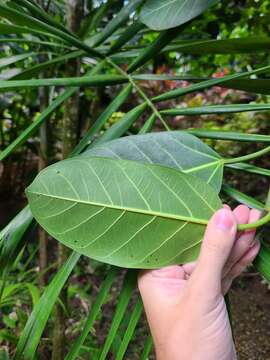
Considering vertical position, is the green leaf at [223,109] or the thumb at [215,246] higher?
the green leaf at [223,109]

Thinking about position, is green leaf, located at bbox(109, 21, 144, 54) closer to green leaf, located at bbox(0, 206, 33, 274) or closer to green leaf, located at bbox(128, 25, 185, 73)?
green leaf, located at bbox(128, 25, 185, 73)

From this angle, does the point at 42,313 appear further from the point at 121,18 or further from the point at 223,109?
the point at 121,18

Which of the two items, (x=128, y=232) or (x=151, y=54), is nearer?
(x=128, y=232)

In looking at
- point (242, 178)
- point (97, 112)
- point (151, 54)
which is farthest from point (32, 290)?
point (242, 178)

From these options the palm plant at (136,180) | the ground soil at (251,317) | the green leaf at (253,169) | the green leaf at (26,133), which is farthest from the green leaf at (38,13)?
the ground soil at (251,317)

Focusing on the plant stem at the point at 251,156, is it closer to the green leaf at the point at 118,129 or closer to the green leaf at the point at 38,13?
the green leaf at the point at 118,129

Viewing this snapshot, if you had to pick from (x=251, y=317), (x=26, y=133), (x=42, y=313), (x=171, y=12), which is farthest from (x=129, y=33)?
(x=251, y=317)

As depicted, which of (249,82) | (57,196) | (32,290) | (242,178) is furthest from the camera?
(242,178)

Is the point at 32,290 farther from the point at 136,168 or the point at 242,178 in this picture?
the point at 242,178
